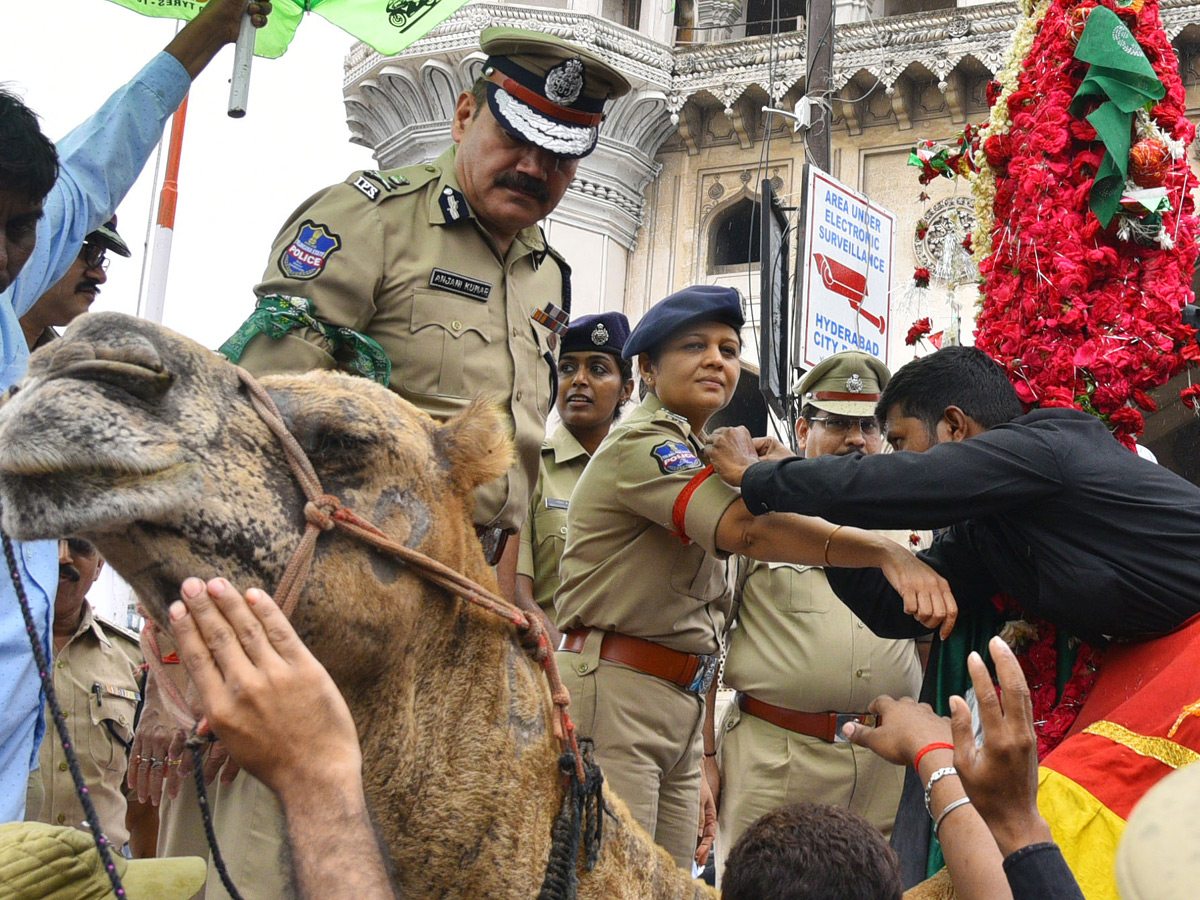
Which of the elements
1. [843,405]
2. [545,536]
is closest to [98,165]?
[545,536]

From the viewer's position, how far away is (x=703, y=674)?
4277 mm

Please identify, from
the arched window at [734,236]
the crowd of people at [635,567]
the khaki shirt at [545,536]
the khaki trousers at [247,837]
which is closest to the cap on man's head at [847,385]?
the crowd of people at [635,567]

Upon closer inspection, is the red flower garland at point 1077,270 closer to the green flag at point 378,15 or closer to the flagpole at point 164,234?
the green flag at point 378,15

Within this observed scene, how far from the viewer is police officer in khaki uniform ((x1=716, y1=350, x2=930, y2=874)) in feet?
15.5

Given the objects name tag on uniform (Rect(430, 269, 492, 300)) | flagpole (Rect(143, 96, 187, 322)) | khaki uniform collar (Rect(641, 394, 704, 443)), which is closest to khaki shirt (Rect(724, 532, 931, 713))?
khaki uniform collar (Rect(641, 394, 704, 443))

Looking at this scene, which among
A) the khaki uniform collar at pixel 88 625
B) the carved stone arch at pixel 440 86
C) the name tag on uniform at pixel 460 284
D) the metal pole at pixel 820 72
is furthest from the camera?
the carved stone arch at pixel 440 86

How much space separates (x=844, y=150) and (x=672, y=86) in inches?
97.9

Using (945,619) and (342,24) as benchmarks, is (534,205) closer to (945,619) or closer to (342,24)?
(342,24)

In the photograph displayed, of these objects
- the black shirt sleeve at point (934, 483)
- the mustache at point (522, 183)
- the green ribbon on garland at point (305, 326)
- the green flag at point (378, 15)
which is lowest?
the black shirt sleeve at point (934, 483)

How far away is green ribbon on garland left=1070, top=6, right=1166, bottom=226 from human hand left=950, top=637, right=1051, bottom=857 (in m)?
2.32

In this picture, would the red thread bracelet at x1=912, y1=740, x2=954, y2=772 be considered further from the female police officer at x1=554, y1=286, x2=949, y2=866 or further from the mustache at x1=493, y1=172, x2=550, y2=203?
the mustache at x1=493, y1=172, x2=550, y2=203

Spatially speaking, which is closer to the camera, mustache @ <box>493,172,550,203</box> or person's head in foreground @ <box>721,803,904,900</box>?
person's head in foreground @ <box>721,803,904,900</box>

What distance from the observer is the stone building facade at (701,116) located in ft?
54.5

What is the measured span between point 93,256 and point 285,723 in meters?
3.22
